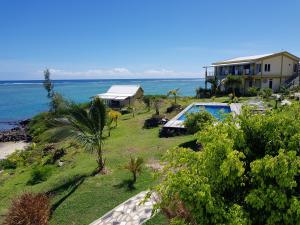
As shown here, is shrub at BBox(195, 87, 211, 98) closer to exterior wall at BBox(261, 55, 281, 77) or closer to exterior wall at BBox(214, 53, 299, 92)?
exterior wall at BBox(214, 53, 299, 92)

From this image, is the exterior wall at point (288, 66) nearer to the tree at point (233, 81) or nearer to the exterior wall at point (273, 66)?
the exterior wall at point (273, 66)

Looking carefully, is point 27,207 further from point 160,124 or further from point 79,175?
point 160,124

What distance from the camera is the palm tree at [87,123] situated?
1362 centimetres

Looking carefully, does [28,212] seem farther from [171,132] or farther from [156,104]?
[156,104]

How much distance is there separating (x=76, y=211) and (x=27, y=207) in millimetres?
1799

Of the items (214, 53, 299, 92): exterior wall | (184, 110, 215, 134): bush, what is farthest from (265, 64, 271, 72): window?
(184, 110, 215, 134): bush

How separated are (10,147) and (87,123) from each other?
20.7 m

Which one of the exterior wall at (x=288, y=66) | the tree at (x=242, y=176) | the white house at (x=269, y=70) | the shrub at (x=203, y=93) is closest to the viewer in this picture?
the tree at (x=242, y=176)

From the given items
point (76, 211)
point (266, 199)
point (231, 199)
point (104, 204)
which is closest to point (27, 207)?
point (76, 211)

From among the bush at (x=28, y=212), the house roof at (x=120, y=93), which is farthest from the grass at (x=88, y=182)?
the house roof at (x=120, y=93)

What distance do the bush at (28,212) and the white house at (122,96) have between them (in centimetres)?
3341

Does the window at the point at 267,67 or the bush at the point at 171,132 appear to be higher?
the window at the point at 267,67

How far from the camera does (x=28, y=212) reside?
29.6ft

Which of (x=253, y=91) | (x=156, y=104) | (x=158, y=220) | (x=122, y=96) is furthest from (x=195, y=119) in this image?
(x=122, y=96)
